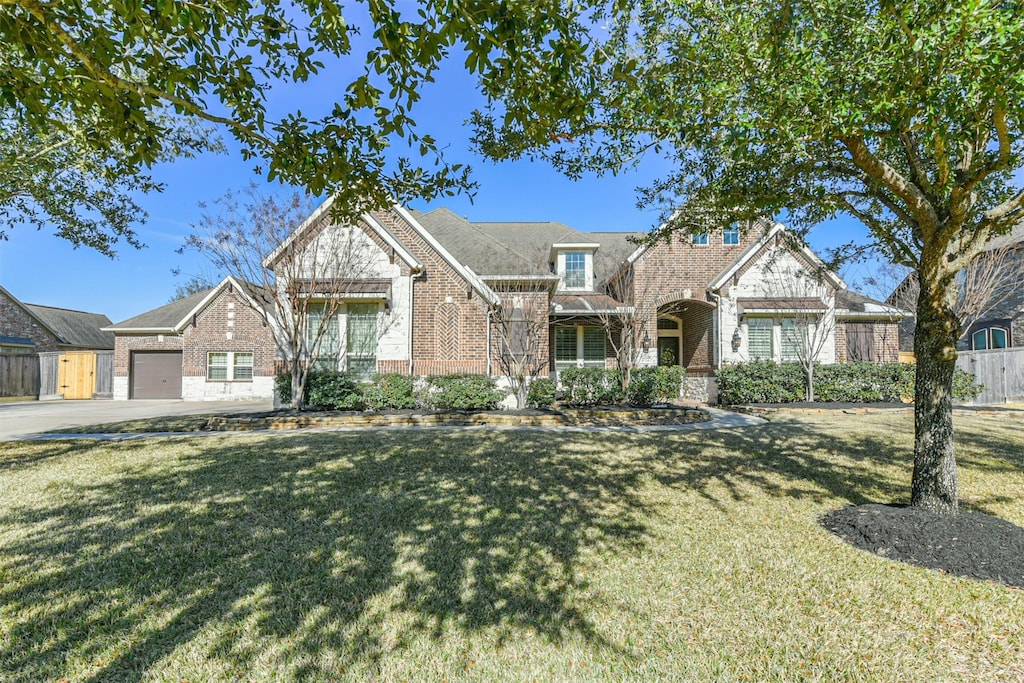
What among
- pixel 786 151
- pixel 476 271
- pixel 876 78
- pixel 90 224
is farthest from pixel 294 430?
pixel 876 78

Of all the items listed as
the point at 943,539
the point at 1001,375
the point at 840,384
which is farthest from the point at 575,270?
the point at 943,539

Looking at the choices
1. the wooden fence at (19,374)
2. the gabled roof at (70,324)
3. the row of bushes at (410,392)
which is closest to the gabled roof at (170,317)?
the gabled roof at (70,324)

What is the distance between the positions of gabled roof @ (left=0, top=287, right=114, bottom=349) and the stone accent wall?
168 mm

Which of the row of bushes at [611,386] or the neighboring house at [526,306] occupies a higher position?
the neighboring house at [526,306]

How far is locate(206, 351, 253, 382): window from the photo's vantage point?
73.0ft

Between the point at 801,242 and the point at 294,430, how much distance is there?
10489 millimetres

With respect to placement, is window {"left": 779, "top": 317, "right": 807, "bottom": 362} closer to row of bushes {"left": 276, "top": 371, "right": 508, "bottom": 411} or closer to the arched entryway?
the arched entryway

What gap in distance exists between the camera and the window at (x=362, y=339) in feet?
48.3

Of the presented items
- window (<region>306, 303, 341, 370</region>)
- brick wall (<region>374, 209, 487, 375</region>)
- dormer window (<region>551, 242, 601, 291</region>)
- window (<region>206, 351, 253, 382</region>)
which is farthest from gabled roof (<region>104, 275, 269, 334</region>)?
dormer window (<region>551, 242, 601, 291</region>)

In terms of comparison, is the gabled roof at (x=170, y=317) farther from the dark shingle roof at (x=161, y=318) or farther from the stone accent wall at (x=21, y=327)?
the stone accent wall at (x=21, y=327)

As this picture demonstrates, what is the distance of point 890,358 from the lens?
59.9ft

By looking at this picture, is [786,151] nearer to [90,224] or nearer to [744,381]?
[744,381]

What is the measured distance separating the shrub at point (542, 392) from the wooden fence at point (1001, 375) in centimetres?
1512

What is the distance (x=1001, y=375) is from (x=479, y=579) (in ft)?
72.3
